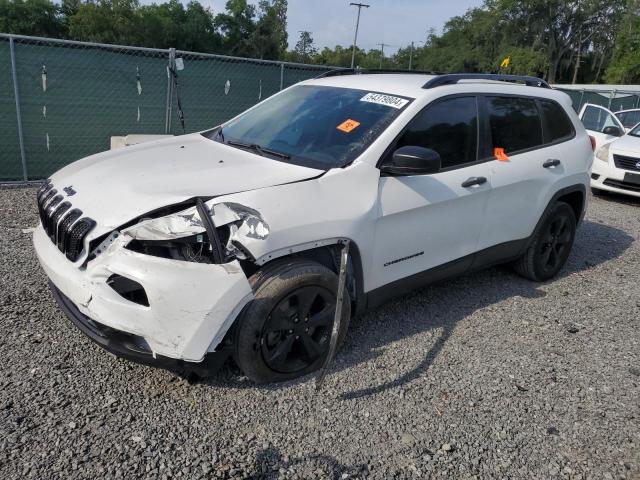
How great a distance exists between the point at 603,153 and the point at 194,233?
29.2 ft

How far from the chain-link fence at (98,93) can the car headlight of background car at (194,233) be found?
17.8 feet

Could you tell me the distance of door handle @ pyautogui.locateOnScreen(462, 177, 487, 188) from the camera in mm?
3767

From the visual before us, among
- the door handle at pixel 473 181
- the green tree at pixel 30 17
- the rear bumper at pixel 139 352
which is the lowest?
the rear bumper at pixel 139 352

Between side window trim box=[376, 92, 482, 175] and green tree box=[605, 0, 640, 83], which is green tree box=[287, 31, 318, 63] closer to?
green tree box=[605, 0, 640, 83]

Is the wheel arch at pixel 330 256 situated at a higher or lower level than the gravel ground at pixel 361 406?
higher

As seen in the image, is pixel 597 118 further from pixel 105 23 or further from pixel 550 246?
pixel 105 23

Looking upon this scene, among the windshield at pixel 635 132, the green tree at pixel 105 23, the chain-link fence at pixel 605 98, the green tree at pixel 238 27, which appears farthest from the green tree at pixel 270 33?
the windshield at pixel 635 132

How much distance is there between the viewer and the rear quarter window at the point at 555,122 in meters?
4.64

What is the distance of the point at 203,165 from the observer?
3.22m

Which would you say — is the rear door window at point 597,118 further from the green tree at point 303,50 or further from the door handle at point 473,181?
the green tree at point 303,50

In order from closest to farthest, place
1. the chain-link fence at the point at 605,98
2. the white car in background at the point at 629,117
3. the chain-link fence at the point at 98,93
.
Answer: the chain-link fence at the point at 98,93, the white car in background at the point at 629,117, the chain-link fence at the point at 605,98

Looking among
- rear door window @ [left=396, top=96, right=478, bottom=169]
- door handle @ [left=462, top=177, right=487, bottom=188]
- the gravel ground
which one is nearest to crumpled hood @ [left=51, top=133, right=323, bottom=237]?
rear door window @ [left=396, top=96, right=478, bottom=169]

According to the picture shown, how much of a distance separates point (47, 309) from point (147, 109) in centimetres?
558

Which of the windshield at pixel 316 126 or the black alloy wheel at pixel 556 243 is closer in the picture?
the windshield at pixel 316 126
